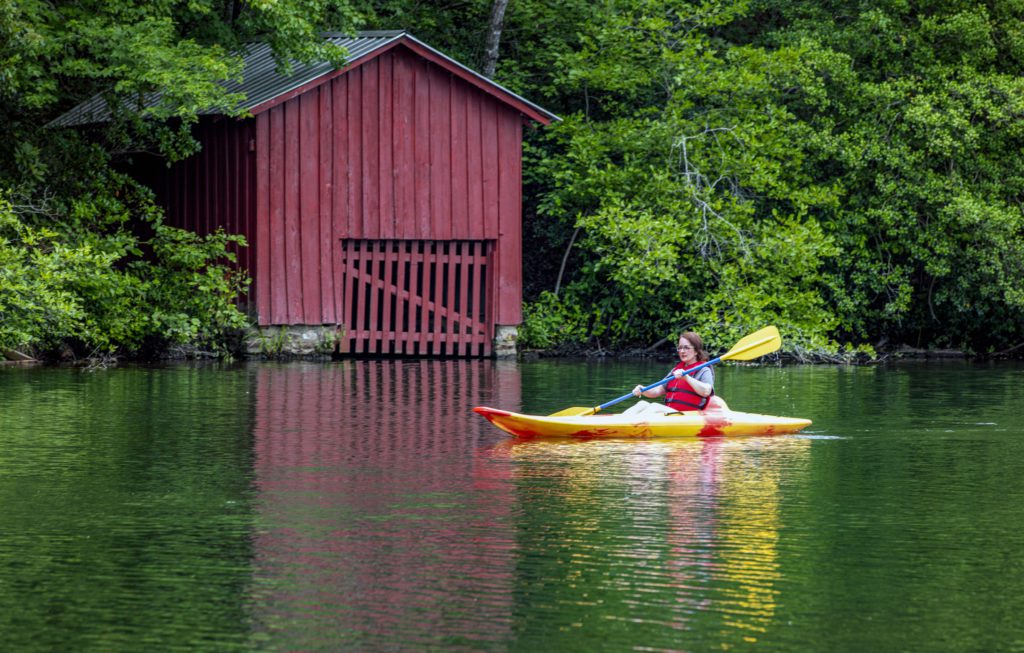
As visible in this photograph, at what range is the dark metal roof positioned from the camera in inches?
925

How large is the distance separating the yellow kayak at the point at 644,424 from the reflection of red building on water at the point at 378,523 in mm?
305

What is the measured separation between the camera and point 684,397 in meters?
15.0

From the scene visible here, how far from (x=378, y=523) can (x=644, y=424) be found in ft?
16.5

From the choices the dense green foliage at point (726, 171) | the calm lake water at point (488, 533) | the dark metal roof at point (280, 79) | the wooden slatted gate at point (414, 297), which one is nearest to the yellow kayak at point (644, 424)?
the calm lake water at point (488, 533)

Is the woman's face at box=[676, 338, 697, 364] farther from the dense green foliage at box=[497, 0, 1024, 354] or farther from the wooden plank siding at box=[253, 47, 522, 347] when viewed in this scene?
the wooden plank siding at box=[253, 47, 522, 347]

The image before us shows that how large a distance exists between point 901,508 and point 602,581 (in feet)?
9.99

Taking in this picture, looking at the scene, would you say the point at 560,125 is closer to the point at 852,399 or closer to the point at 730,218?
the point at 730,218

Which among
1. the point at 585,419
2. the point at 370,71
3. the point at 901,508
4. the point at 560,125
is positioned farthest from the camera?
the point at 560,125

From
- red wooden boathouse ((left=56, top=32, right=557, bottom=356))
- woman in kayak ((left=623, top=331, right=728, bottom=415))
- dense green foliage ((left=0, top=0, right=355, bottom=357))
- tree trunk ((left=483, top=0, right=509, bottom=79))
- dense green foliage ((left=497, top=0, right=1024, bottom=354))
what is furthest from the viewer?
tree trunk ((left=483, top=0, right=509, bottom=79))

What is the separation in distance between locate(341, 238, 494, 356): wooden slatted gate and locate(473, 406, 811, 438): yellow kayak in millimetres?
10862

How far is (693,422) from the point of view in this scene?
1427 centimetres

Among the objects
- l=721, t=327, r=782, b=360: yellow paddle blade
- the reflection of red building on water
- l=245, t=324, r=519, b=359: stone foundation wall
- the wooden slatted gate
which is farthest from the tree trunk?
l=721, t=327, r=782, b=360: yellow paddle blade

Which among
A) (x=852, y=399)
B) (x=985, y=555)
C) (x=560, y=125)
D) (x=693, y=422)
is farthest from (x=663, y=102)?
(x=985, y=555)

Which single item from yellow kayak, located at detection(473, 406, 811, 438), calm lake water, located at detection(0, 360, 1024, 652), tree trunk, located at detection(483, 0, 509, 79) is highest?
tree trunk, located at detection(483, 0, 509, 79)
